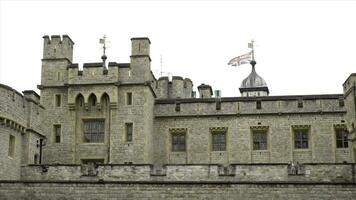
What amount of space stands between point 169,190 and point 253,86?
32.1 meters

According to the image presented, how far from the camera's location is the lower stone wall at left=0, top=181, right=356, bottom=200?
27.7m

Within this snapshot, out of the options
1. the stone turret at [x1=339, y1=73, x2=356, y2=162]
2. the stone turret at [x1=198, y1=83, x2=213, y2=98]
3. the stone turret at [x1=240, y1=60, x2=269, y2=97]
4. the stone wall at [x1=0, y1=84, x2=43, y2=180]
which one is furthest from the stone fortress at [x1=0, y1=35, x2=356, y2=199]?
the stone turret at [x1=240, y1=60, x2=269, y2=97]

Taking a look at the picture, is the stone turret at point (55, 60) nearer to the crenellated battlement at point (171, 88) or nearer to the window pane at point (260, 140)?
the crenellated battlement at point (171, 88)

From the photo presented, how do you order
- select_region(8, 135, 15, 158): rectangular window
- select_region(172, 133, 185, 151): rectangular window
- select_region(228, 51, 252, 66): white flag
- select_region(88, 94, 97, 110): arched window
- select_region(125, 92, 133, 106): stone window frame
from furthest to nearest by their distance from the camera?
select_region(228, 51, 252, 66): white flag < select_region(172, 133, 185, 151): rectangular window < select_region(88, 94, 97, 110): arched window < select_region(125, 92, 133, 106): stone window frame < select_region(8, 135, 15, 158): rectangular window

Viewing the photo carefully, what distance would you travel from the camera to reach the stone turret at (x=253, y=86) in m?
59.0

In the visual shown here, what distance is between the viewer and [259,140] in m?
37.3

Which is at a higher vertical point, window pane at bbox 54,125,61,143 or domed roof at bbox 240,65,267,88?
domed roof at bbox 240,65,267,88

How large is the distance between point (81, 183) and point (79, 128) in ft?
28.4

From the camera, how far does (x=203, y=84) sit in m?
43.7

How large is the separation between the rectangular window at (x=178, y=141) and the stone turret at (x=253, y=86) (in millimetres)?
21823

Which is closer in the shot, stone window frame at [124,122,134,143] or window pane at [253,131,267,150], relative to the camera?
stone window frame at [124,122,134,143]

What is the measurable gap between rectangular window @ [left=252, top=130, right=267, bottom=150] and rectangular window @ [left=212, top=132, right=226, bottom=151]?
175cm

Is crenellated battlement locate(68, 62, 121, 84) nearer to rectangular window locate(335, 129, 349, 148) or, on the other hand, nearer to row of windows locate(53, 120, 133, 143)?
row of windows locate(53, 120, 133, 143)

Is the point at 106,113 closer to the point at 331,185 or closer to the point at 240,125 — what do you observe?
the point at 240,125
